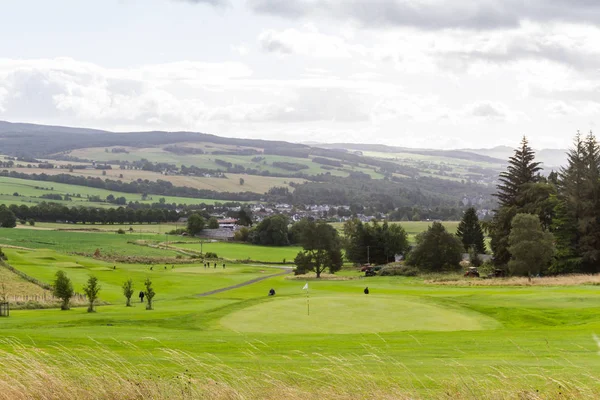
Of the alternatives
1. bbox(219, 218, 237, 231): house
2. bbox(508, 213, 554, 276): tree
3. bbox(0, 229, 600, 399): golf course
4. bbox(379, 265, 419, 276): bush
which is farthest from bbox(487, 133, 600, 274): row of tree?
bbox(219, 218, 237, 231): house

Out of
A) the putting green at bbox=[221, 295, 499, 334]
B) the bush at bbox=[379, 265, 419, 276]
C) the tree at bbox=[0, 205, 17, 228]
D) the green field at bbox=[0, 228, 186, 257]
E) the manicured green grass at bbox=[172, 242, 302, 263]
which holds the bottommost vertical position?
the manicured green grass at bbox=[172, 242, 302, 263]

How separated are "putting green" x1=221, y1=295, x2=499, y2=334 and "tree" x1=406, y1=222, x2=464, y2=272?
49578 millimetres

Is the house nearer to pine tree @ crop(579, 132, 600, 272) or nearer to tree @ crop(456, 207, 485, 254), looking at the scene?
tree @ crop(456, 207, 485, 254)

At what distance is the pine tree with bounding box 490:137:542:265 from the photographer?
263 ft

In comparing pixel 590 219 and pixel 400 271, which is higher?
pixel 590 219

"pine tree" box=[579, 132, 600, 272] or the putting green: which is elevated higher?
"pine tree" box=[579, 132, 600, 272]

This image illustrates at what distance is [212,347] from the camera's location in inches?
797

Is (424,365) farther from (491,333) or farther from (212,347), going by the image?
(491,333)

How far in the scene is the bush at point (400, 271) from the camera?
84.5 meters

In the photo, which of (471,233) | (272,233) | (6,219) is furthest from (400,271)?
(6,219)

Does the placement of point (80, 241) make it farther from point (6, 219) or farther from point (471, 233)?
point (471, 233)

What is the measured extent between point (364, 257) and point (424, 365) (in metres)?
93.6

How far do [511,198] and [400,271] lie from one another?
1644 cm

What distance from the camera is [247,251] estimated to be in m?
130
